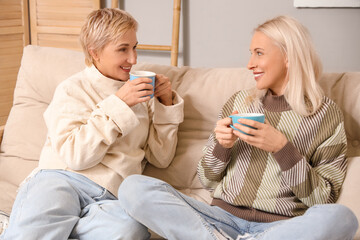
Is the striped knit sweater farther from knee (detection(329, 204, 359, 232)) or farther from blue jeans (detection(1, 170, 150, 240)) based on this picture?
blue jeans (detection(1, 170, 150, 240))

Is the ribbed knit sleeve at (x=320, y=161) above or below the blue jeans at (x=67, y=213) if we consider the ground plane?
above

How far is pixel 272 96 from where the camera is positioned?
1.76 m

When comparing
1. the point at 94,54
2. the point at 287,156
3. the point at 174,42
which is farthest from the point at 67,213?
the point at 174,42

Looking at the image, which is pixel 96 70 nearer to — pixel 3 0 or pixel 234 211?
pixel 234 211

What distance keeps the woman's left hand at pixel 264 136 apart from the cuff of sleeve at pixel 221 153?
0.13 m

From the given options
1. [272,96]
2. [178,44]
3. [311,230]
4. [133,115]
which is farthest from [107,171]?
[178,44]

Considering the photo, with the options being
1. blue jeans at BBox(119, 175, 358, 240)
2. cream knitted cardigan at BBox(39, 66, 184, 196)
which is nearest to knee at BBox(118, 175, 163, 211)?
blue jeans at BBox(119, 175, 358, 240)

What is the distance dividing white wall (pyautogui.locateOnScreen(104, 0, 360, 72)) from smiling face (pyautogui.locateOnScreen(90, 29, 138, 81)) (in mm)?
1333

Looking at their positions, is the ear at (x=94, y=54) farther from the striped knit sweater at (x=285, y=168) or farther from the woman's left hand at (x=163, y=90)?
the striped knit sweater at (x=285, y=168)

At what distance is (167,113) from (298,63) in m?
0.52

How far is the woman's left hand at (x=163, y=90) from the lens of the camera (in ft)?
6.14

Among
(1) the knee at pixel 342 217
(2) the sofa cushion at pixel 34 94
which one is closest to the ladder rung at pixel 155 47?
(2) the sofa cushion at pixel 34 94

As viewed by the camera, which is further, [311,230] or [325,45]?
[325,45]

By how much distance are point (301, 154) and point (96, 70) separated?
79 centimetres
